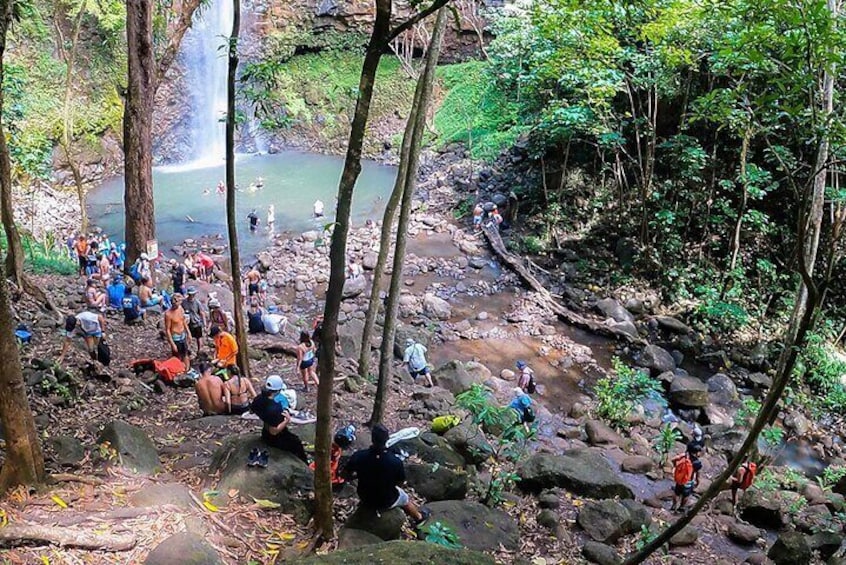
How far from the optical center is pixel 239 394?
877cm

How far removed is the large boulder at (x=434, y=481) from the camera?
7.27m

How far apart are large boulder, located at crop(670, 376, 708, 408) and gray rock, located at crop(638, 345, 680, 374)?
86 centimetres

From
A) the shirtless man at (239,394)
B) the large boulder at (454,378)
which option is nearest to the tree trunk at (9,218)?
the shirtless man at (239,394)

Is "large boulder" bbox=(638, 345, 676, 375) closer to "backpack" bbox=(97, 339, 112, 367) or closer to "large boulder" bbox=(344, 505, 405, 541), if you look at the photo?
"large boulder" bbox=(344, 505, 405, 541)

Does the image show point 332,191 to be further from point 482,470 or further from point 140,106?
point 482,470

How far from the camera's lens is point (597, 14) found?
1289cm

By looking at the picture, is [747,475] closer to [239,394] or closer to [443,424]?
[443,424]

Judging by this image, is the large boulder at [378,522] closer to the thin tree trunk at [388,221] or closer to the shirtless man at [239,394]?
the shirtless man at [239,394]

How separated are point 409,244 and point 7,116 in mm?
12279

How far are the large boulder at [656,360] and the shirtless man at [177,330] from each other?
1042 centimetres

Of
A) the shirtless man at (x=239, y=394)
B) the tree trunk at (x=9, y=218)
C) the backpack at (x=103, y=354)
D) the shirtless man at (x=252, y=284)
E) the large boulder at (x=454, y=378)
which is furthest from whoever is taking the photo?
the shirtless man at (x=252, y=284)

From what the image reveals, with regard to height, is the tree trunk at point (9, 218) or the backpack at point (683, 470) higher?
the tree trunk at point (9, 218)

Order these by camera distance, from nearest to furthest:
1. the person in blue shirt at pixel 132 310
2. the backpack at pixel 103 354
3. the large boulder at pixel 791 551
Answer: the large boulder at pixel 791 551, the backpack at pixel 103 354, the person in blue shirt at pixel 132 310

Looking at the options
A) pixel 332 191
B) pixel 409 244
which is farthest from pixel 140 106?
pixel 332 191
